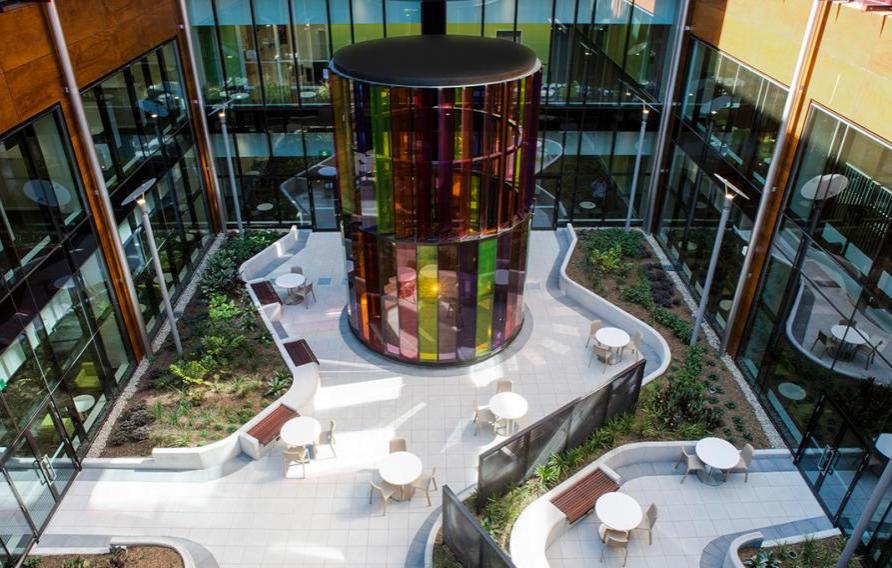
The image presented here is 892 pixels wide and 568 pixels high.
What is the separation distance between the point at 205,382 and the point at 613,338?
10228mm

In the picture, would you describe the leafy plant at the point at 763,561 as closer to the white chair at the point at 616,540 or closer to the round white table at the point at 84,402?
the white chair at the point at 616,540

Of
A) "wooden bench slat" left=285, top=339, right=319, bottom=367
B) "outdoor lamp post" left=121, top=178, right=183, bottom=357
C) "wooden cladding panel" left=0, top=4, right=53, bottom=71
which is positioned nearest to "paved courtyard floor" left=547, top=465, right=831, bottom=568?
"wooden bench slat" left=285, top=339, right=319, bottom=367

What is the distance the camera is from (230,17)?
66.2ft

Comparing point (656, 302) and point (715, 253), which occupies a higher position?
point (715, 253)

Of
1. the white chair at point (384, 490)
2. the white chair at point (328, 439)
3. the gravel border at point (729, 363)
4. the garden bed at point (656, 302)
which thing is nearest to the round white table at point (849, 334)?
the gravel border at point (729, 363)

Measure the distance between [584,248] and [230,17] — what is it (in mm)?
13620

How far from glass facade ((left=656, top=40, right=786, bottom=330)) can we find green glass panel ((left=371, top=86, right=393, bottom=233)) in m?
8.91

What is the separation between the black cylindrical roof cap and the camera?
13188 mm

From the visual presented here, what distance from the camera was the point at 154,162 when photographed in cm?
1786

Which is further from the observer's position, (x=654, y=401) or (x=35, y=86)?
(x=654, y=401)

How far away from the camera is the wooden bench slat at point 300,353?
1628cm

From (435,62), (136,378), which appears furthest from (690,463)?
(136,378)

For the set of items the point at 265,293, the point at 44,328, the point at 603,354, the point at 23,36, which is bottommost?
the point at 603,354

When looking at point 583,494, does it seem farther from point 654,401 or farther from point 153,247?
point 153,247
